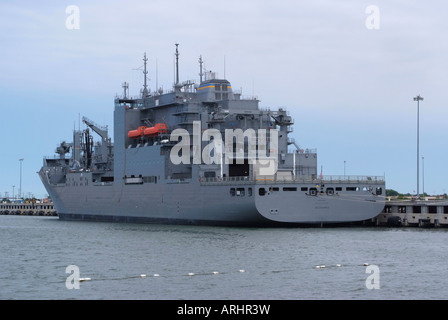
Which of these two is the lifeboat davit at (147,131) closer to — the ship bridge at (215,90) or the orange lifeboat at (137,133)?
the orange lifeboat at (137,133)

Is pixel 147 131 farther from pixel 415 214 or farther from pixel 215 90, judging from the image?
pixel 415 214

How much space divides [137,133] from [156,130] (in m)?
4.17

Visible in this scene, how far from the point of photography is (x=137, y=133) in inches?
2827

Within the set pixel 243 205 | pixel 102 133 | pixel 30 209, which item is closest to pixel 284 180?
pixel 243 205

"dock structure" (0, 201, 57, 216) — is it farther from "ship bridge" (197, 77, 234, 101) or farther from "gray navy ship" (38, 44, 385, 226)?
"ship bridge" (197, 77, 234, 101)

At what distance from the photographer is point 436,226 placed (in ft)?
191

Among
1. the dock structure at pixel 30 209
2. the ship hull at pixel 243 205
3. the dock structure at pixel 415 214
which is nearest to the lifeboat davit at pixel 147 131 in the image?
the ship hull at pixel 243 205

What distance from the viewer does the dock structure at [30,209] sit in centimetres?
12400

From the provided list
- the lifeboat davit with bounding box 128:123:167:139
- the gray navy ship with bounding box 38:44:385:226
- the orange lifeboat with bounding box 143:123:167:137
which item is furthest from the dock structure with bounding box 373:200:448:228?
the lifeboat davit with bounding box 128:123:167:139

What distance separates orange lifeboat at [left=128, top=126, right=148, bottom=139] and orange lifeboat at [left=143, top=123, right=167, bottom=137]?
761 millimetres

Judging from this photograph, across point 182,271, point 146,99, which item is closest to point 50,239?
point 182,271

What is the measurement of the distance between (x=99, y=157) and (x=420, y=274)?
55781 mm
